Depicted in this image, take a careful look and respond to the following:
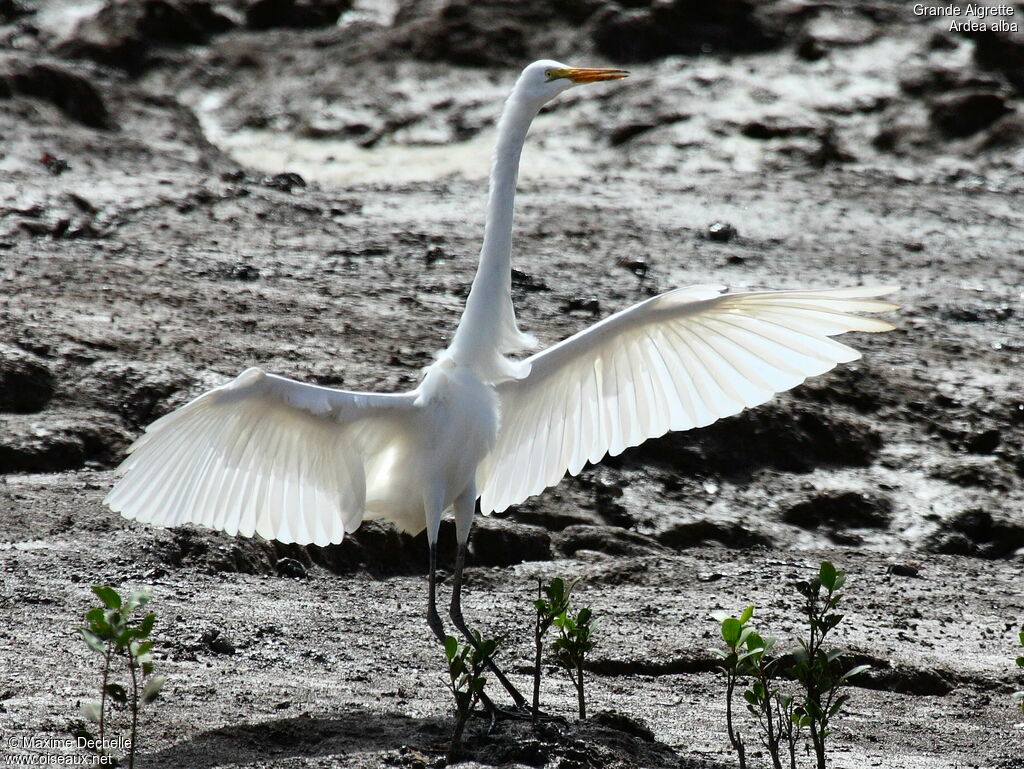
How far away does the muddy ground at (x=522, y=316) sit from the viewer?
4.76 metres

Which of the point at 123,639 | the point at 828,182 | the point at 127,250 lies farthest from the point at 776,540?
the point at 828,182

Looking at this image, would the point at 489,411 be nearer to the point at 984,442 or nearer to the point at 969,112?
the point at 984,442

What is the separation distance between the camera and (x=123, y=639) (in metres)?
3.27

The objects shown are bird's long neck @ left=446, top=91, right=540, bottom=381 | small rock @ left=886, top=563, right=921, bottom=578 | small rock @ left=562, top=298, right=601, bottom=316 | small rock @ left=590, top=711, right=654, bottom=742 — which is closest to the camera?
small rock @ left=590, top=711, right=654, bottom=742

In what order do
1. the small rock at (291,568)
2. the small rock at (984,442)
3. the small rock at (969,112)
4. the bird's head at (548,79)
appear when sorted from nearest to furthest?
the bird's head at (548,79), the small rock at (291,568), the small rock at (984,442), the small rock at (969,112)

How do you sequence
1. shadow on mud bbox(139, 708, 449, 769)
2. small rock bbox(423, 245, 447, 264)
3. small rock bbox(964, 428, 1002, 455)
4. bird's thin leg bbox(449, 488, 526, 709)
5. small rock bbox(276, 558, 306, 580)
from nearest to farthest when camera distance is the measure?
shadow on mud bbox(139, 708, 449, 769) → bird's thin leg bbox(449, 488, 526, 709) → small rock bbox(276, 558, 306, 580) → small rock bbox(964, 428, 1002, 455) → small rock bbox(423, 245, 447, 264)

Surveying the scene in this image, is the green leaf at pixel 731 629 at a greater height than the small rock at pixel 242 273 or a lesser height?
lesser

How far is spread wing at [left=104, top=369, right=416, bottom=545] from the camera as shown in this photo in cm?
439

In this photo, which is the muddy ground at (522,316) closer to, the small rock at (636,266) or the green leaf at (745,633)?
the small rock at (636,266)

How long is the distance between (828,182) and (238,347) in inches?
282

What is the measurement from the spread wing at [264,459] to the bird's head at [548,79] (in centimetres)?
153

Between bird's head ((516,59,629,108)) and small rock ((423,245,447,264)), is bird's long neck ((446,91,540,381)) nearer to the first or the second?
bird's head ((516,59,629,108))

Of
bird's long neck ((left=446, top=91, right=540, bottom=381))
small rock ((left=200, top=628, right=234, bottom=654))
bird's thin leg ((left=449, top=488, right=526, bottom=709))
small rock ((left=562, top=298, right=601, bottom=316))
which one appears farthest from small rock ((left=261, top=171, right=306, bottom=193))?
small rock ((left=200, top=628, right=234, bottom=654))

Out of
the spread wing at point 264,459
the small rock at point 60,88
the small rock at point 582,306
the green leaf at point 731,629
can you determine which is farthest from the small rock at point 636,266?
the green leaf at point 731,629
